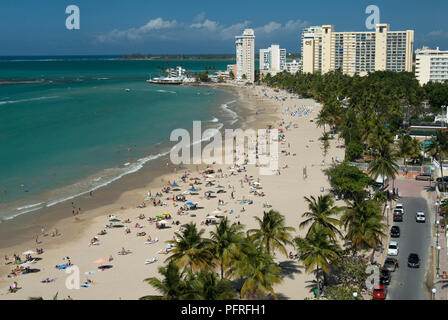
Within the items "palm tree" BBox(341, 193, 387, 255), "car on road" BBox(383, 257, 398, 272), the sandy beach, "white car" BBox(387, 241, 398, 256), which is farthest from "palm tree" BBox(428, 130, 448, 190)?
"car on road" BBox(383, 257, 398, 272)

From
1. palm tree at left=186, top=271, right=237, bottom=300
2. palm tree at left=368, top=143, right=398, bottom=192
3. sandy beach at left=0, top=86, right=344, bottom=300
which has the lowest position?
sandy beach at left=0, top=86, right=344, bottom=300

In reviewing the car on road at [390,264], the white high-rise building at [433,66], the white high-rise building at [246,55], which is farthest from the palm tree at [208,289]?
the white high-rise building at [246,55]

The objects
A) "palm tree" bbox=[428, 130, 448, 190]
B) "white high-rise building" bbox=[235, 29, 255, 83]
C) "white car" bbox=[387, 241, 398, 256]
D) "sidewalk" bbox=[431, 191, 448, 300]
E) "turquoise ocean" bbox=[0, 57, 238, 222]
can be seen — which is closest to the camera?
"sidewalk" bbox=[431, 191, 448, 300]

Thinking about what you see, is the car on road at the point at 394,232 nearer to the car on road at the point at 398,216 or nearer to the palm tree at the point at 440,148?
the car on road at the point at 398,216

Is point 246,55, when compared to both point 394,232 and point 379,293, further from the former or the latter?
point 379,293

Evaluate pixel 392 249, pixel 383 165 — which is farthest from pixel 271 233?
pixel 383 165

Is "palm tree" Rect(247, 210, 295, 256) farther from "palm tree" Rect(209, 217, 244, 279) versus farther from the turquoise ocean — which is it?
the turquoise ocean
